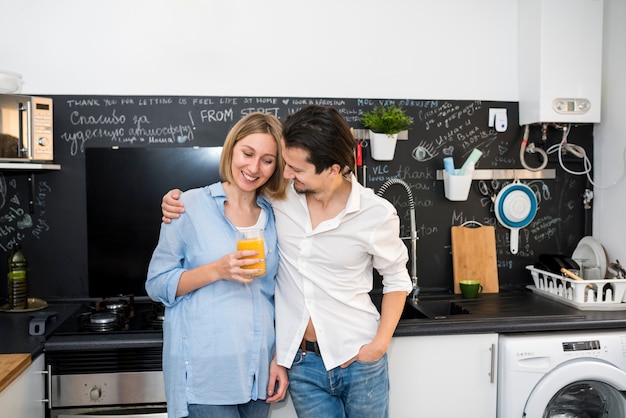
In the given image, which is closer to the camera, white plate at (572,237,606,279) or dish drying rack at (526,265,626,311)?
dish drying rack at (526,265,626,311)

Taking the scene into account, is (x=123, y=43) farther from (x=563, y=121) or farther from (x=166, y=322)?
(x=563, y=121)

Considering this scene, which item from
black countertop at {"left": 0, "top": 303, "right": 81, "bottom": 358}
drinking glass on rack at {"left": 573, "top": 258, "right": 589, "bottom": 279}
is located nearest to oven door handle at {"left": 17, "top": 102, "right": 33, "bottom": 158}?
black countertop at {"left": 0, "top": 303, "right": 81, "bottom": 358}

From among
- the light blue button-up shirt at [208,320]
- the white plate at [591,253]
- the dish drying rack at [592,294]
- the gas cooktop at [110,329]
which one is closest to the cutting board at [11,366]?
the gas cooktop at [110,329]

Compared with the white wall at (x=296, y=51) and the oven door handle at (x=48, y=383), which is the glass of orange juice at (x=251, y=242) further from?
the white wall at (x=296, y=51)

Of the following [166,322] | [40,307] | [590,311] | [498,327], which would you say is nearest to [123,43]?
[40,307]

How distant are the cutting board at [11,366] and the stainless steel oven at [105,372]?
0.18m

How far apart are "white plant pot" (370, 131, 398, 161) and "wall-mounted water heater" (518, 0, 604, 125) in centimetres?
73

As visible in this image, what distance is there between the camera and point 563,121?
112 inches

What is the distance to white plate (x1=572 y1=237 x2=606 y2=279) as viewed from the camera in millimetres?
2877

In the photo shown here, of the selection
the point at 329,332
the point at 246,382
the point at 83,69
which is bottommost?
the point at 246,382

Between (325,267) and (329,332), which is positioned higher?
(325,267)

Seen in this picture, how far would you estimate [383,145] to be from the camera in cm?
283

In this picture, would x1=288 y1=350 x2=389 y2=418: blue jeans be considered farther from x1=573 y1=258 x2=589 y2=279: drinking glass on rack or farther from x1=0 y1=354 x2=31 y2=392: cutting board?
x1=573 y1=258 x2=589 y2=279: drinking glass on rack

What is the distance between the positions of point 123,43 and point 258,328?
167cm
